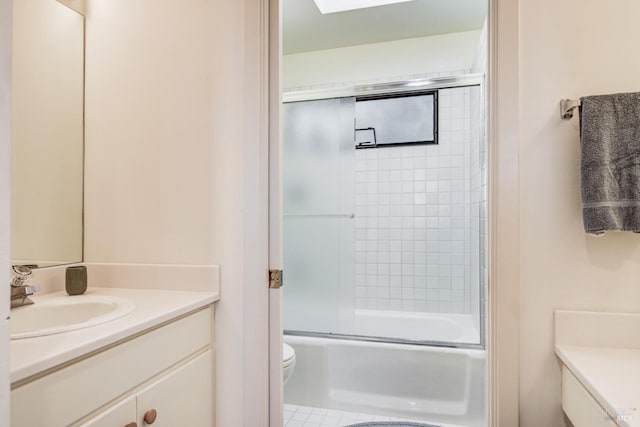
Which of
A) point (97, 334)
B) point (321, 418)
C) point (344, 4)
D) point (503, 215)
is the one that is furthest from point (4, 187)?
point (344, 4)

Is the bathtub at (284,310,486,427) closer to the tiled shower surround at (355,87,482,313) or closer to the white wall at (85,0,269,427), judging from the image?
the tiled shower surround at (355,87,482,313)

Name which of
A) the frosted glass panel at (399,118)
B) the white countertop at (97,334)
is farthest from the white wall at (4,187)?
the frosted glass panel at (399,118)

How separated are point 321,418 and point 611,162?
189 cm

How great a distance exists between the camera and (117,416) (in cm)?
88

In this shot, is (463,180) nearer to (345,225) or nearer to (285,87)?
(345,225)

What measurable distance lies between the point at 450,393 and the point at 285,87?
2564mm

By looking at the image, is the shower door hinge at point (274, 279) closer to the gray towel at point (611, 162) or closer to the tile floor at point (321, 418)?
the gray towel at point (611, 162)

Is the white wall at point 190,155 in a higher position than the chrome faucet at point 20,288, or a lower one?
higher

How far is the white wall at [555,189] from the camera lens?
112cm

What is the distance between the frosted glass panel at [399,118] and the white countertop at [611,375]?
212cm

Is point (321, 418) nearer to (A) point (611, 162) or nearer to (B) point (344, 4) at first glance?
(A) point (611, 162)

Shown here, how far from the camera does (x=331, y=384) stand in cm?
226

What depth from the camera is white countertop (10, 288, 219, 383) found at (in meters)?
0.70

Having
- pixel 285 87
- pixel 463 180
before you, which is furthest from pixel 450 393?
pixel 285 87
